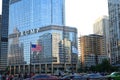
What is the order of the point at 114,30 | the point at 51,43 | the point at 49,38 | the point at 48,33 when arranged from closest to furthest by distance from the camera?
the point at 114,30 → the point at 49,38 → the point at 51,43 → the point at 48,33

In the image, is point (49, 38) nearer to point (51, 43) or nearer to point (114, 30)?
point (51, 43)

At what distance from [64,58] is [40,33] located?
22133mm

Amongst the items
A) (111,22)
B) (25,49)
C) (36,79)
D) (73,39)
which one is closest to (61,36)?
(73,39)

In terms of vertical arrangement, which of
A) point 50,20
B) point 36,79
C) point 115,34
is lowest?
point 36,79

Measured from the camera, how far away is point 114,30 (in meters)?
122

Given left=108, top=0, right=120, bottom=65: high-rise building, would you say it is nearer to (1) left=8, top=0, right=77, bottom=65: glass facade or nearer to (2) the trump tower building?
(2) the trump tower building

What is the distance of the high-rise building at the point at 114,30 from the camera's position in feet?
385

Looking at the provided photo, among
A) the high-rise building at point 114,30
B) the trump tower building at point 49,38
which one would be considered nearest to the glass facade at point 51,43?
the trump tower building at point 49,38

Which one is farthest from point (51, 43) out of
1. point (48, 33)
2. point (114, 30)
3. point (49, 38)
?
point (114, 30)

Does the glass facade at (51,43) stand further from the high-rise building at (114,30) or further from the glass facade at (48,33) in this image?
the high-rise building at (114,30)

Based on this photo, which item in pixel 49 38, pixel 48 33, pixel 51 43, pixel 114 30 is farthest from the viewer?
pixel 48 33

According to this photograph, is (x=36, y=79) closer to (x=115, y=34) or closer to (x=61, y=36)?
(x=115, y=34)

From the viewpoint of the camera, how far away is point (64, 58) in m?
183

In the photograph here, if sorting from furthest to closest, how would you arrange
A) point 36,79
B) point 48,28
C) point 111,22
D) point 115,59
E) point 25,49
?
1. point 25,49
2. point 48,28
3. point 111,22
4. point 115,59
5. point 36,79
